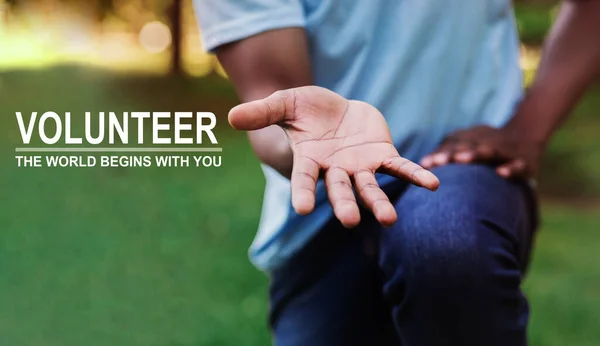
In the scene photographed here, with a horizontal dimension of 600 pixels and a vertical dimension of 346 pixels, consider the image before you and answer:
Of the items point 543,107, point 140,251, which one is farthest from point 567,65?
point 140,251

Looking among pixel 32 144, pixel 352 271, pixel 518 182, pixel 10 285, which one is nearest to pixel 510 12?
pixel 518 182

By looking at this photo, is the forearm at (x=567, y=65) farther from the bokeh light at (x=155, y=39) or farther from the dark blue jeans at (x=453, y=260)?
the bokeh light at (x=155, y=39)

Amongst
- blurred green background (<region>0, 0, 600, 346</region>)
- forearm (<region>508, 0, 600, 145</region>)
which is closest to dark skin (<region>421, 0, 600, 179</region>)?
forearm (<region>508, 0, 600, 145</region>)

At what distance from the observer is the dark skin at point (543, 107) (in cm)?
71

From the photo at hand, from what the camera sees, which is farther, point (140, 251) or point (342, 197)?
point (140, 251)

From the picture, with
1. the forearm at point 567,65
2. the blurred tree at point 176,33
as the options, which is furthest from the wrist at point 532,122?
the blurred tree at point 176,33

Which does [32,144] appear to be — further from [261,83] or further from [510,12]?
[510,12]

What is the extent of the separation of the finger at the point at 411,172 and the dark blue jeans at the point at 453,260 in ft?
0.20

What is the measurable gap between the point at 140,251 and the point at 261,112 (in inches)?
39.3

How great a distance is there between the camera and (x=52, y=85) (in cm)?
107

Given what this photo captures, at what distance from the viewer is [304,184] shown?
20.7 inches

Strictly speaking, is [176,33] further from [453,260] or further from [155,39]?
[453,260]

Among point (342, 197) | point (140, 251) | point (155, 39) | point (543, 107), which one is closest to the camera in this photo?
point (342, 197)

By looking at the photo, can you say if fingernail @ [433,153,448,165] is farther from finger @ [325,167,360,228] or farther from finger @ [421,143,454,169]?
finger @ [325,167,360,228]
